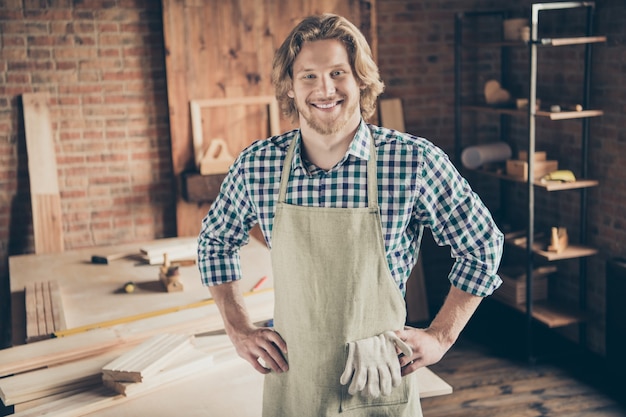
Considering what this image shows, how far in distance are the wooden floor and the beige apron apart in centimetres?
232

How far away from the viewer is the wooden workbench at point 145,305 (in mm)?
2406

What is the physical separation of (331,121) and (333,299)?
467 millimetres

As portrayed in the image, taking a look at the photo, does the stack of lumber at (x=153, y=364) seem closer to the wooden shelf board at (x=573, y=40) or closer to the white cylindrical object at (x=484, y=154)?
the wooden shelf board at (x=573, y=40)

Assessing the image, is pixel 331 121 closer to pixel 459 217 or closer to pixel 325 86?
pixel 325 86

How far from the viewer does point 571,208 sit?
5.05 meters

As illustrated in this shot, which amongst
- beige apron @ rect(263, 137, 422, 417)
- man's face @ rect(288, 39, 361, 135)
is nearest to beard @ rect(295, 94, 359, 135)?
man's face @ rect(288, 39, 361, 135)

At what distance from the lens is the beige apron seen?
1.97 metres

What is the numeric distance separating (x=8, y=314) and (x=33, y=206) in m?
0.76

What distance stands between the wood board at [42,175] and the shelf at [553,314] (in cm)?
292

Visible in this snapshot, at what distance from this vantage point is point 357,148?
6.60ft

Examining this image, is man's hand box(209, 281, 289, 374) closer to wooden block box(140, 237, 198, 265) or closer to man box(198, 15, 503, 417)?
man box(198, 15, 503, 417)

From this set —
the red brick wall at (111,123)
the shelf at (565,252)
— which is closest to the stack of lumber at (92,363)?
the red brick wall at (111,123)

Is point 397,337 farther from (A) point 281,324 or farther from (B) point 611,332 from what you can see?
(B) point 611,332

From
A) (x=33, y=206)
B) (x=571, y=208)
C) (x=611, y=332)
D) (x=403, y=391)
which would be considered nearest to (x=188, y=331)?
(x=403, y=391)
